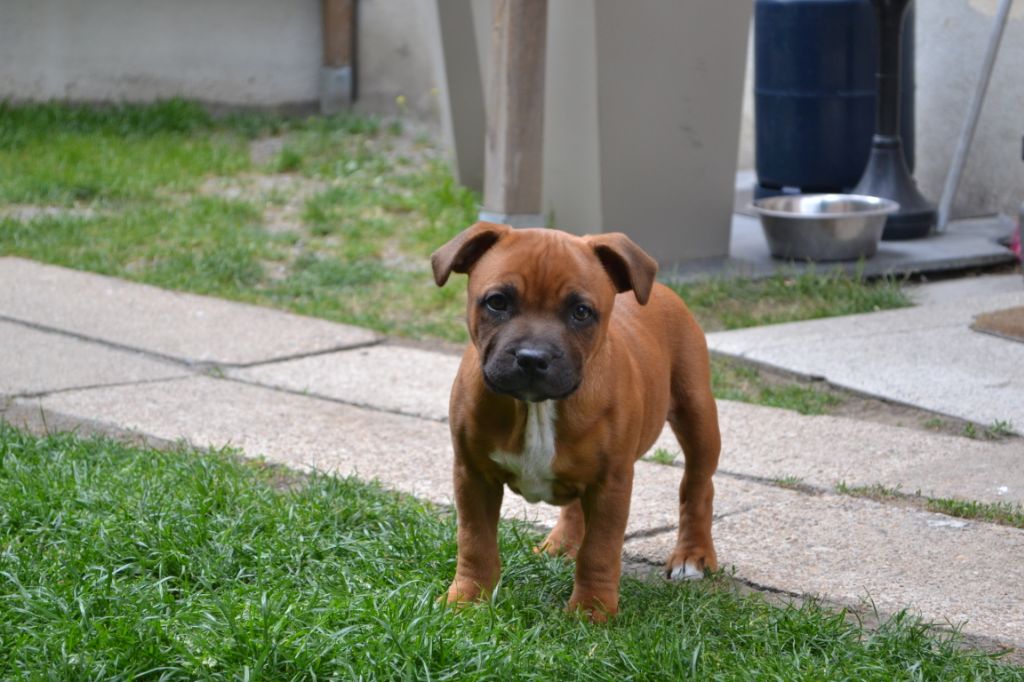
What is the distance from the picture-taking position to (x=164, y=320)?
277 inches

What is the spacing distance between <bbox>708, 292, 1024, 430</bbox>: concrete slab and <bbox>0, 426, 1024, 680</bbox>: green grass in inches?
89.9

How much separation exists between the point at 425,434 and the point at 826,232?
3.53 m

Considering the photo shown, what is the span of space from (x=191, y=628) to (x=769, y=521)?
6.41 ft

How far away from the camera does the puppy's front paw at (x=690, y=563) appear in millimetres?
3836

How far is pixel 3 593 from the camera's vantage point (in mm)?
3480

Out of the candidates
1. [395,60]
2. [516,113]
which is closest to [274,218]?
[516,113]

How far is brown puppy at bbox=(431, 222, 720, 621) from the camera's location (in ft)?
10.3

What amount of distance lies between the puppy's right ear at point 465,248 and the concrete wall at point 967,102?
6.81 meters

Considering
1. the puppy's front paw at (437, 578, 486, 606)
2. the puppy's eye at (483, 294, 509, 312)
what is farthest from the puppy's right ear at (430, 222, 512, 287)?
the puppy's front paw at (437, 578, 486, 606)

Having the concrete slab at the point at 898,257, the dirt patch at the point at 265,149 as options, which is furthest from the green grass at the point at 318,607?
the dirt patch at the point at 265,149

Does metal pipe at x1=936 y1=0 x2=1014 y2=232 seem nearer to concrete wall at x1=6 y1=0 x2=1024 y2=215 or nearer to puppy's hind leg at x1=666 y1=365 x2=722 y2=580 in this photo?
concrete wall at x1=6 y1=0 x2=1024 y2=215

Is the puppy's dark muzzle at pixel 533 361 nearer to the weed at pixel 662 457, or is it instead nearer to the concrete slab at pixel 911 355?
the weed at pixel 662 457

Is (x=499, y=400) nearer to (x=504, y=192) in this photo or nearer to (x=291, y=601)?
(x=291, y=601)

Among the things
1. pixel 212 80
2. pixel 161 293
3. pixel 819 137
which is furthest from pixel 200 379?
pixel 212 80
